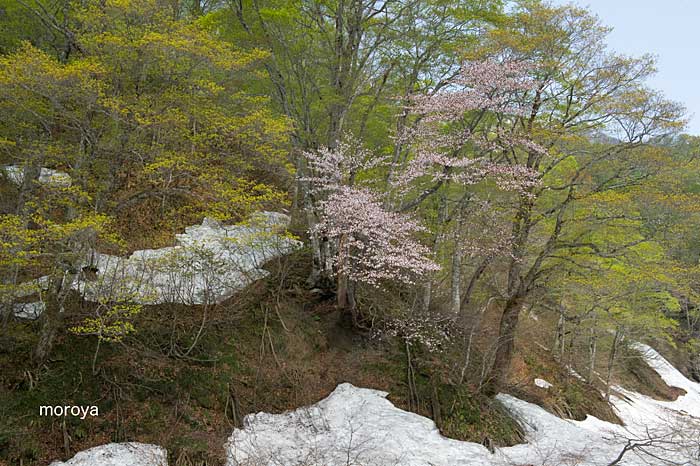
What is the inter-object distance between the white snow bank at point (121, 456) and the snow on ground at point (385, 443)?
110 centimetres

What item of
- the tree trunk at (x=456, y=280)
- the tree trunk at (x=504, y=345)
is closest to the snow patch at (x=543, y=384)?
the tree trunk at (x=504, y=345)

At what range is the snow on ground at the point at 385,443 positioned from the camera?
7.50m

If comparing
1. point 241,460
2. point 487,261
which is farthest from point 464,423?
point 241,460

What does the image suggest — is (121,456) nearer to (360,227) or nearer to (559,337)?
(360,227)

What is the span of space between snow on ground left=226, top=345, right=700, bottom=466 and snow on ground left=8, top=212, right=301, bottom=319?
2823 mm

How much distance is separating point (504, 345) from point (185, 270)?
7.85 m

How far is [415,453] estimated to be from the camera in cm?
786

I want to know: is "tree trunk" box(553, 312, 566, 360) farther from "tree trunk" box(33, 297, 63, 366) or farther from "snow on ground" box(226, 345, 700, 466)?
"tree trunk" box(33, 297, 63, 366)

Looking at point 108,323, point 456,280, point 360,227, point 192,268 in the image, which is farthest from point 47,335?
point 456,280

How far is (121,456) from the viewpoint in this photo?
6594mm

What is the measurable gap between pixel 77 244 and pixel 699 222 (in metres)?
12.0

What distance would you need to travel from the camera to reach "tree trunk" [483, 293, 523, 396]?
35.4 feet

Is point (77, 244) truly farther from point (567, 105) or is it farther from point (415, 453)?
point (567, 105)

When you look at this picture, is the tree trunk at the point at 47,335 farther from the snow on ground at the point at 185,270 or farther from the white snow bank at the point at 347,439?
the white snow bank at the point at 347,439
